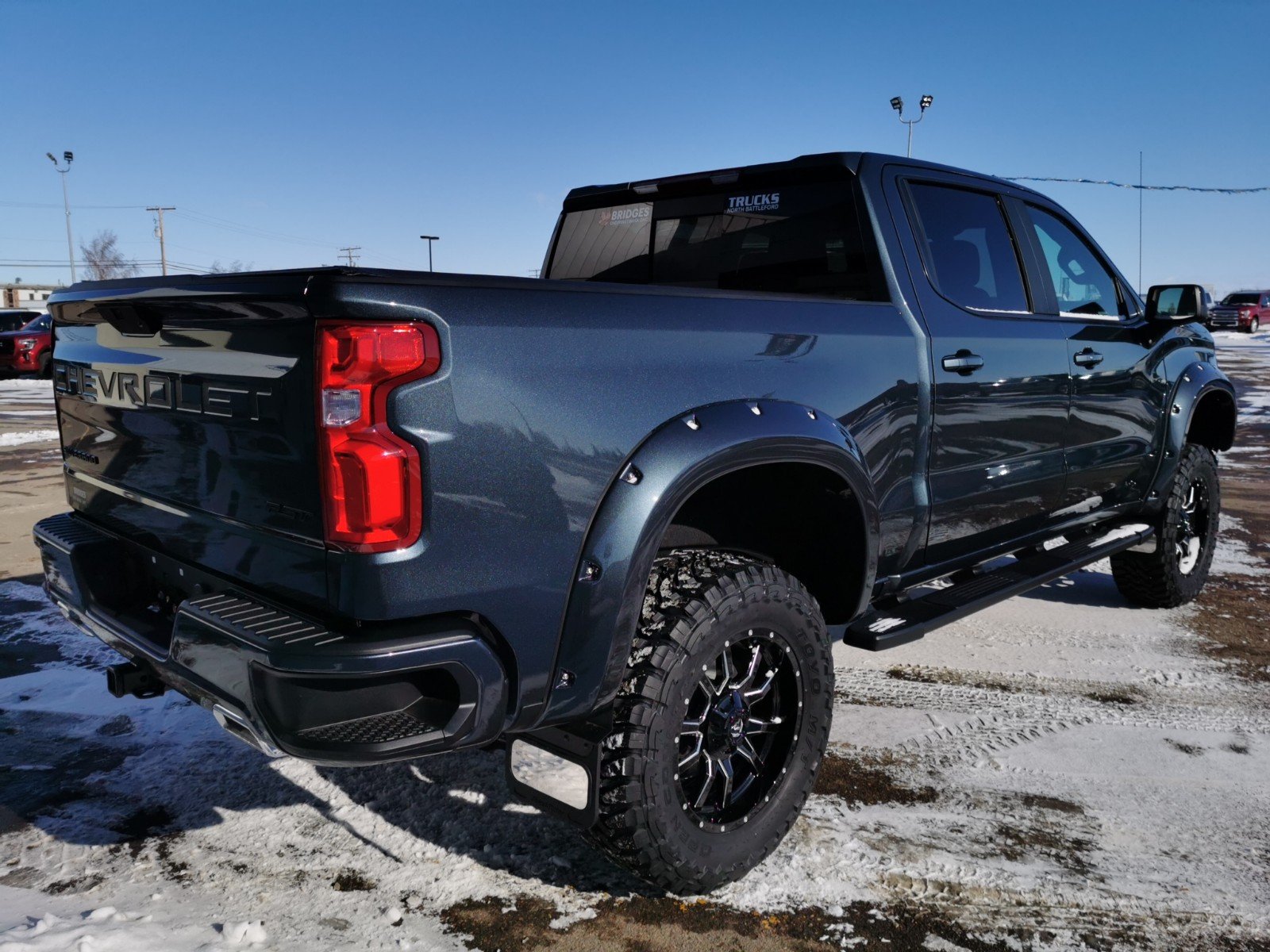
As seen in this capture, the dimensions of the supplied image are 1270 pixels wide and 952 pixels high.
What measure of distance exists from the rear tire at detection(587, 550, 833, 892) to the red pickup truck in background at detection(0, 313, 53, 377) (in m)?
22.4

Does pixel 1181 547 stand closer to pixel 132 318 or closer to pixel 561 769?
pixel 561 769

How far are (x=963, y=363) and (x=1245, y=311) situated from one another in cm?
4580

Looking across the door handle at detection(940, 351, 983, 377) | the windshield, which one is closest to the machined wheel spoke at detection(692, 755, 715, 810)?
the door handle at detection(940, 351, 983, 377)

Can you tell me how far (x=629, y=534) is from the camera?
2174mm

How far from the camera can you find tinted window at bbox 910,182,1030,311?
3367 mm

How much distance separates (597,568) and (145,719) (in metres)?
2.32

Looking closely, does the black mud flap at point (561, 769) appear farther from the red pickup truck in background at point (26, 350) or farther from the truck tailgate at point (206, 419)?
the red pickup truck in background at point (26, 350)

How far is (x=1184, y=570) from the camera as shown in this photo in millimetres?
5121

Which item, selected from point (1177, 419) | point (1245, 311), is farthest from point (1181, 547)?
point (1245, 311)

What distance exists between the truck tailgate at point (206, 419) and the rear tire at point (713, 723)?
0.81 metres

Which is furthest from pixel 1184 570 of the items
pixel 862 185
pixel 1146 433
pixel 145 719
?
pixel 145 719

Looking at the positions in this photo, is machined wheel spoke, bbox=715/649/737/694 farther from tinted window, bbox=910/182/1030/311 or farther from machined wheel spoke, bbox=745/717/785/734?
tinted window, bbox=910/182/1030/311

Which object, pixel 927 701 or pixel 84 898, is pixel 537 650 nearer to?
pixel 84 898

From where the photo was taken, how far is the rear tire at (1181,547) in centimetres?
483
